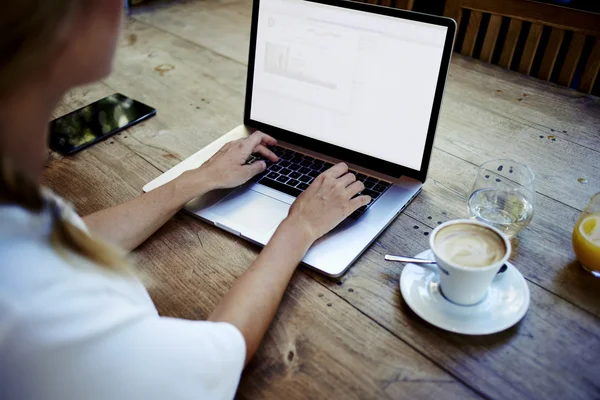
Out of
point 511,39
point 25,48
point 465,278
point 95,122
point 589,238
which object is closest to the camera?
point 25,48

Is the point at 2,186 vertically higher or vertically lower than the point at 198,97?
higher

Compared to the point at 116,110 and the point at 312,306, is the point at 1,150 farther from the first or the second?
the point at 116,110

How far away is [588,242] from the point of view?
748 millimetres

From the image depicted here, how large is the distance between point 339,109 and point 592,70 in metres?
0.81

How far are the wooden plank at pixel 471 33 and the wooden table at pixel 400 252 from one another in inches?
3.8

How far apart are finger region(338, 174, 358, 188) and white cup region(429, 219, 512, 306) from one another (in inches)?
8.9

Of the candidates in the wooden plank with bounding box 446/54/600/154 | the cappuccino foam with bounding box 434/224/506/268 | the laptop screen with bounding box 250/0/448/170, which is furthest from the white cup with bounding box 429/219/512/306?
the wooden plank with bounding box 446/54/600/154

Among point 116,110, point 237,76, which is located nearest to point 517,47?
point 237,76

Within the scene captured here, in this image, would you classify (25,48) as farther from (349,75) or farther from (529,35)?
(529,35)

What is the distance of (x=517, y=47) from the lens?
5.01 feet

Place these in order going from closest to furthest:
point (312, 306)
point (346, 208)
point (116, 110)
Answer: point (312, 306) → point (346, 208) → point (116, 110)

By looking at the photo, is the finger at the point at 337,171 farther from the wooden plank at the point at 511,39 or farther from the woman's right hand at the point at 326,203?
the wooden plank at the point at 511,39

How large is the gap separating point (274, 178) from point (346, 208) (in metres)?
0.19

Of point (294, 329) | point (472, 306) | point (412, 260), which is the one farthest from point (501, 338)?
Result: point (294, 329)
